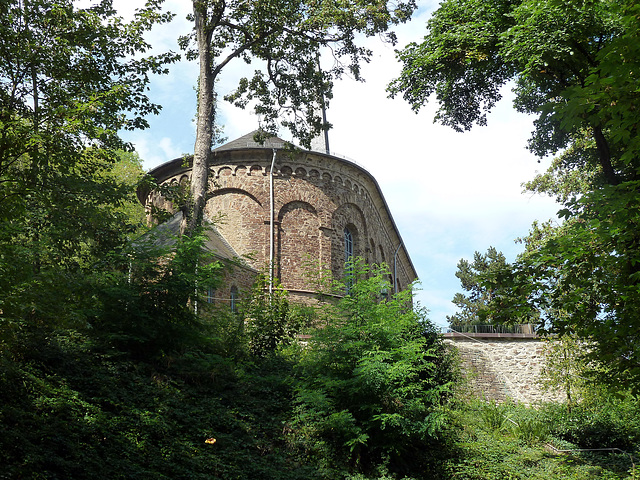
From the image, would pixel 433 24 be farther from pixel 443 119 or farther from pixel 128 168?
pixel 128 168

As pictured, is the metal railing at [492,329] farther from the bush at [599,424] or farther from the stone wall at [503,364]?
the bush at [599,424]

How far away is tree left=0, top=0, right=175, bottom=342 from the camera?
10.3 meters

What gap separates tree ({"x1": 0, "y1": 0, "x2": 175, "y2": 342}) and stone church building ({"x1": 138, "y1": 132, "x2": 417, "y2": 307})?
26.6ft

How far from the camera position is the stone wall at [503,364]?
1927 cm

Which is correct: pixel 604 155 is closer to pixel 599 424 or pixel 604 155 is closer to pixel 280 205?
pixel 599 424

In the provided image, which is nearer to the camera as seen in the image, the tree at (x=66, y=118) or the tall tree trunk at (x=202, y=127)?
the tree at (x=66, y=118)

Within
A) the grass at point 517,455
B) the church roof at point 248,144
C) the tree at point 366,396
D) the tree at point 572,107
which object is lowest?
the grass at point 517,455

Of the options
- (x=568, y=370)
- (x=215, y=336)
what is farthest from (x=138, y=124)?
(x=568, y=370)

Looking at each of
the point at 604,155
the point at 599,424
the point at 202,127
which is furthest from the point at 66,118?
the point at 599,424

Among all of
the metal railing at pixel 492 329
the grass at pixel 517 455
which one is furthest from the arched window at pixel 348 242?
the grass at pixel 517 455

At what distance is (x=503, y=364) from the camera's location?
64.7 ft

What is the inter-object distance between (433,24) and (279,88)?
524 cm

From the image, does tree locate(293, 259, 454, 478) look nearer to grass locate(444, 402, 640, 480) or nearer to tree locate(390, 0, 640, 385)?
grass locate(444, 402, 640, 480)

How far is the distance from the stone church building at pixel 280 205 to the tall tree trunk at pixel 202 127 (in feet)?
22.9
